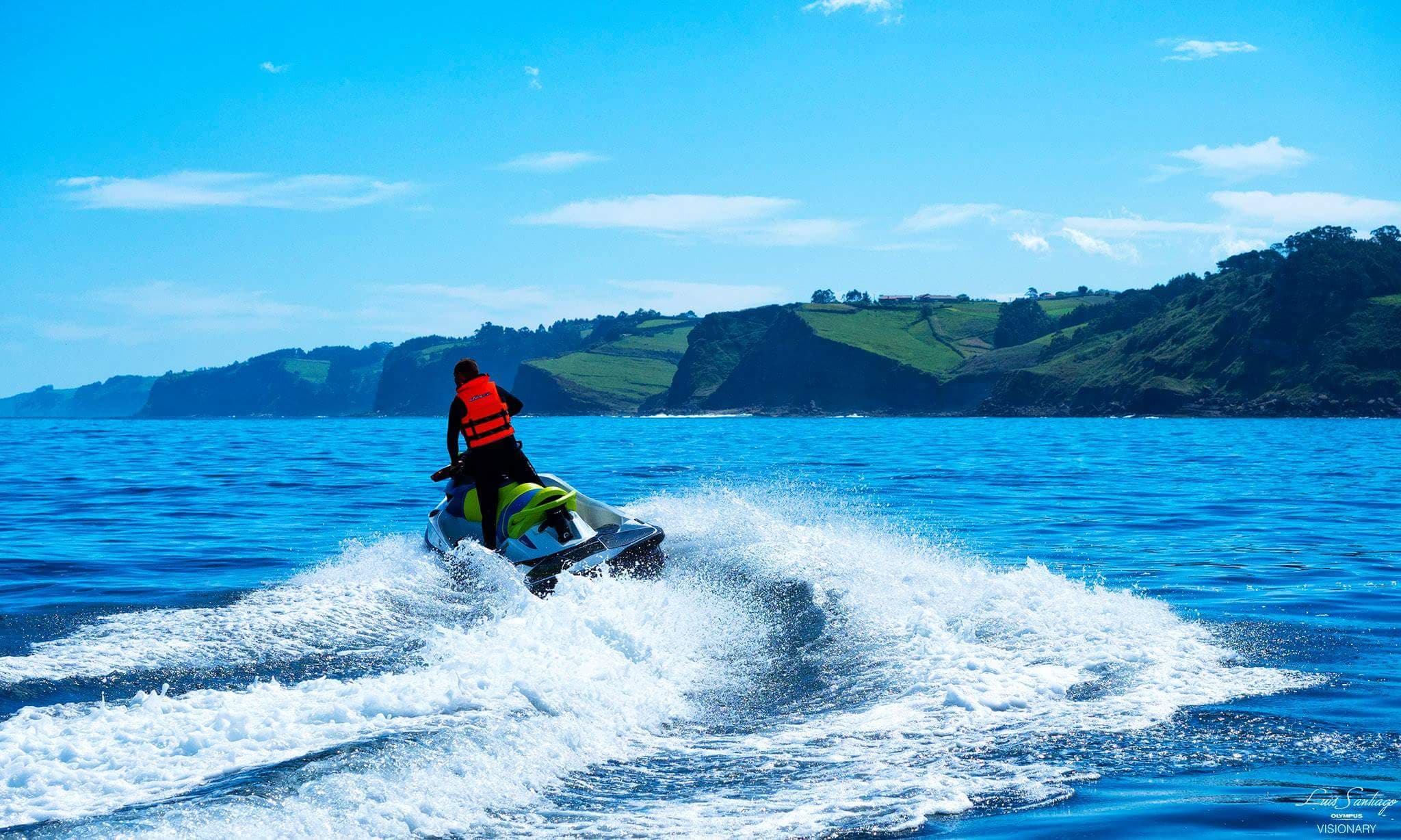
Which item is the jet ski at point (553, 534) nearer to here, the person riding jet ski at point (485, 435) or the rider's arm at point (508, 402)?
the person riding jet ski at point (485, 435)

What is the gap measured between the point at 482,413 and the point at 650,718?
6.20 metres

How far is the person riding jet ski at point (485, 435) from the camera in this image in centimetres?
1240

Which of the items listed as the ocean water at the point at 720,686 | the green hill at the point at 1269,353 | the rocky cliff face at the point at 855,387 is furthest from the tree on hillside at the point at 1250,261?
the ocean water at the point at 720,686

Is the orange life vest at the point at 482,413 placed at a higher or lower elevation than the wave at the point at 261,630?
higher

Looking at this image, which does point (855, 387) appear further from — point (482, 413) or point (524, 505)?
point (524, 505)

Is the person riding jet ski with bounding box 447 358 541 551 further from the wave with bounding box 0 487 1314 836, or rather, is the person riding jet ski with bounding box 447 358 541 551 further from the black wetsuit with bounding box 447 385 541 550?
the wave with bounding box 0 487 1314 836

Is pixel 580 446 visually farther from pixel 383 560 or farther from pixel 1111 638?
pixel 1111 638

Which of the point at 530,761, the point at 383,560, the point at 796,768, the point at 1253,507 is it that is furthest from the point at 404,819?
the point at 1253,507

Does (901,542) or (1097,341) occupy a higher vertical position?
(1097,341)

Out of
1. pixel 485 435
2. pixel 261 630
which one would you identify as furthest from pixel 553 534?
pixel 261 630

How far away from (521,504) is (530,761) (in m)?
6.47

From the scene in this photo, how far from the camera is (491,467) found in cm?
1254

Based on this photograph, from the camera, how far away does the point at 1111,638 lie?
8.81m

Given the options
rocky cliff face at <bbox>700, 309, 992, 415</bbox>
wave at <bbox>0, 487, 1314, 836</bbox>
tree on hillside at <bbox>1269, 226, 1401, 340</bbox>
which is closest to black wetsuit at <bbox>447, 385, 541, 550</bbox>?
wave at <bbox>0, 487, 1314, 836</bbox>
